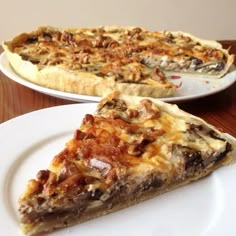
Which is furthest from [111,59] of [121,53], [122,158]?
[122,158]

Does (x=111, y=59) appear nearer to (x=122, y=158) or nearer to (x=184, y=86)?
(x=184, y=86)

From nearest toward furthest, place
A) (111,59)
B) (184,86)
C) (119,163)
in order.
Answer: (119,163) → (184,86) → (111,59)

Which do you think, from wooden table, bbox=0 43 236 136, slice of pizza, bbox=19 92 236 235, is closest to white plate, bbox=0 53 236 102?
wooden table, bbox=0 43 236 136

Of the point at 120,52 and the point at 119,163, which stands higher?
the point at 119,163

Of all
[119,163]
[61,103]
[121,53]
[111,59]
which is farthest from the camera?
[121,53]

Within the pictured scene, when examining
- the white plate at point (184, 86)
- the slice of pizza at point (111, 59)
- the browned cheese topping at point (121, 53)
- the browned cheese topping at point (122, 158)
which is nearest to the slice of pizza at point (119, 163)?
the browned cheese topping at point (122, 158)

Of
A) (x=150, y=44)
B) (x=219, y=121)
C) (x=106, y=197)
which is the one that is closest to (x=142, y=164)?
(x=106, y=197)

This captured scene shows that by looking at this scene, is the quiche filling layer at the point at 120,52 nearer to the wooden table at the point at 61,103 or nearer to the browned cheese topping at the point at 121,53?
the browned cheese topping at the point at 121,53
